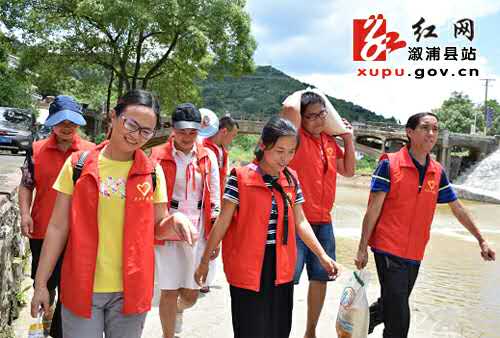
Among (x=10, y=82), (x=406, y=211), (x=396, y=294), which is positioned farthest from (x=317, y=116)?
(x=10, y=82)

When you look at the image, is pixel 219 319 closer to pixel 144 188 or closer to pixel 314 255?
pixel 314 255

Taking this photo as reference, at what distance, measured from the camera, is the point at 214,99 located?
11419cm

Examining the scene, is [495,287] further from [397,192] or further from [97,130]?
[97,130]

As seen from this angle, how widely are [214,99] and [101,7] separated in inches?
3775

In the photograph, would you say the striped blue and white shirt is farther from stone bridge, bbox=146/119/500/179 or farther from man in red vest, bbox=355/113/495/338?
stone bridge, bbox=146/119/500/179

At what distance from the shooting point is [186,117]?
3410 mm

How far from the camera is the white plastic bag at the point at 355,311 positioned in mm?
3123

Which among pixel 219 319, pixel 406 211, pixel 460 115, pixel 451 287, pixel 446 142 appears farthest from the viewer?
pixel 460 115

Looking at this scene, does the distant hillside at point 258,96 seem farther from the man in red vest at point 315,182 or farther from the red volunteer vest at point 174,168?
the man in red vest at point 315,182

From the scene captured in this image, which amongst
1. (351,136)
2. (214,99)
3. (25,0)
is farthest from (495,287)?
(214,99)

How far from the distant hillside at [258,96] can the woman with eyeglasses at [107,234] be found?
98.2m

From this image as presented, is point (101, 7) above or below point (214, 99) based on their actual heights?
below

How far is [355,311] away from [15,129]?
14.9 meters

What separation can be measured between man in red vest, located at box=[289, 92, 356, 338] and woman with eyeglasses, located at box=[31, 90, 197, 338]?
4.62ft
